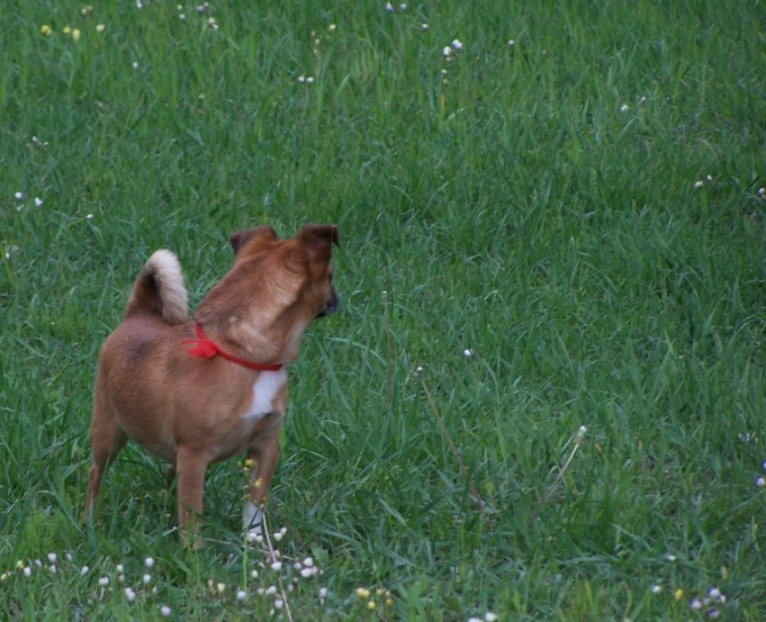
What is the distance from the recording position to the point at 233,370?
4023 mm

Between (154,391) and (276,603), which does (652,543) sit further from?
(154,391)

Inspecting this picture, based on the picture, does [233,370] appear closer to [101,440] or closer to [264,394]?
[264,394]

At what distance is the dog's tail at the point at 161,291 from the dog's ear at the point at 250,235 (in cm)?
24

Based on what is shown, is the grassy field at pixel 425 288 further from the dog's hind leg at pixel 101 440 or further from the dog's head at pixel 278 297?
the dog's head at pixel 278 297

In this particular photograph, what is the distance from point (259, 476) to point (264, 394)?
374mm

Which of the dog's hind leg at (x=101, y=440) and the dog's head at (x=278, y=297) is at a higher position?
the dog's head at (x=278, y=297)

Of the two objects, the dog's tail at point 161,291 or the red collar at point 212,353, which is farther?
the dog's tail at point 161,291

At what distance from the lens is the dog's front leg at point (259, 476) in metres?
4.17

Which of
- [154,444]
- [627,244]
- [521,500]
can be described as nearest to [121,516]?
[154,444]

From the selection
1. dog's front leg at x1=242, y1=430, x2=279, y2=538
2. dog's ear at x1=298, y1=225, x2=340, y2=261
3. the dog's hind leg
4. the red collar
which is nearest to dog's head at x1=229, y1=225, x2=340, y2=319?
dog's ear at x1=298, y1=225, x2=340, y2=261

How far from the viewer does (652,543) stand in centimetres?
411

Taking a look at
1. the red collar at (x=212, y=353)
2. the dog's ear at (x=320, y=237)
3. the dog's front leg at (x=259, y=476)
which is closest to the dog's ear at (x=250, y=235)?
the dog's ear at (x=320, y=237)

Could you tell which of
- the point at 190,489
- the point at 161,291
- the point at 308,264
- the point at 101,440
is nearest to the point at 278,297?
the point at 308,264

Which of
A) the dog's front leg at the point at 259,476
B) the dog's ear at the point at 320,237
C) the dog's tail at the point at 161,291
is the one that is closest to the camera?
the dog's ear at the point at 320,237
